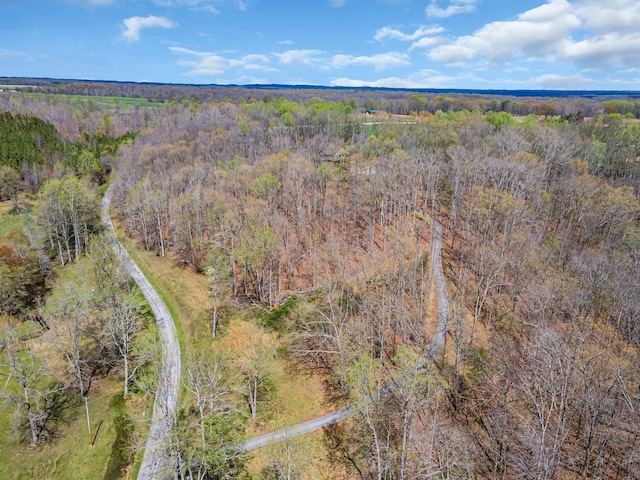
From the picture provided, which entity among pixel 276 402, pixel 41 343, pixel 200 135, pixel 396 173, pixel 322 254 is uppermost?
pixel 200 135

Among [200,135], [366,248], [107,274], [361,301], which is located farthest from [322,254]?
[200,135]

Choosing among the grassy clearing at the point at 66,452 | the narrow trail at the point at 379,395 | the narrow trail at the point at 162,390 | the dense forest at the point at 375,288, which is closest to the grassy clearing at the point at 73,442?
the grassy clearing at the point at 66,452

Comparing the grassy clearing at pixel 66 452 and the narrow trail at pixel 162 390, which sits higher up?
the narrow trail at pixel 162 390

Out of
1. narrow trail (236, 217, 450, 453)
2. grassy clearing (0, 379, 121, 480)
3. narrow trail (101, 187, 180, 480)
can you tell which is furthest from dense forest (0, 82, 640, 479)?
narrow trail (101, 187, 180, 480)

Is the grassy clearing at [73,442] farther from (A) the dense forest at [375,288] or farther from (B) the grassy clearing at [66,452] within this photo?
(A) the dense forest at [375,288]

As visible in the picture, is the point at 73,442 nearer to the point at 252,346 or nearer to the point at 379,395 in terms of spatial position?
the point at 252,346

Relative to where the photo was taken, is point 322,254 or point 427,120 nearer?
point 322,254

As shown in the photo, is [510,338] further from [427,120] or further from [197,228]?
[427,120]
